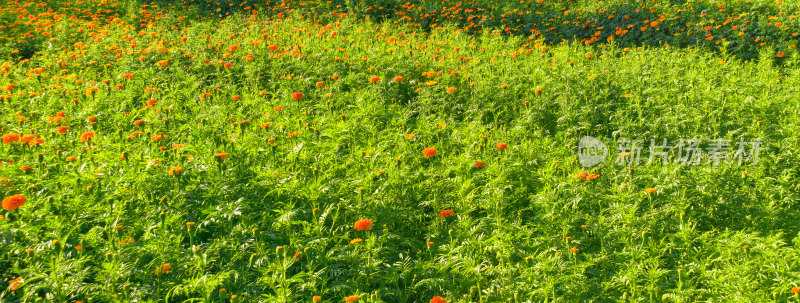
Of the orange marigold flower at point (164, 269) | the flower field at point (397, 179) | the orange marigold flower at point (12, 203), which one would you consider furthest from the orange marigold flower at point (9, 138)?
the orange marigold flower at point (164, 269)

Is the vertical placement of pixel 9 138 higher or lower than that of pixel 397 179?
higher

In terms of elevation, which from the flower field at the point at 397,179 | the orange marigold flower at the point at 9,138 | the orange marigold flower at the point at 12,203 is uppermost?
the orange marigold flower at the point at 9,138

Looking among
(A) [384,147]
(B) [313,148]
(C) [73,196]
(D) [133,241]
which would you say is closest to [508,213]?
(A) [384,147]

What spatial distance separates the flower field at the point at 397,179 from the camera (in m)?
2.68

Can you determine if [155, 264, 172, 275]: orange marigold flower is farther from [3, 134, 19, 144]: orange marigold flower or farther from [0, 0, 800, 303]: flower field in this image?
[3, 134, 19, 144]: orange marigold flower

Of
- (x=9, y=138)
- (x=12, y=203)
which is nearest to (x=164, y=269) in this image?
(x=12, y=203)

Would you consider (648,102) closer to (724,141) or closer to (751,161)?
(724,141)

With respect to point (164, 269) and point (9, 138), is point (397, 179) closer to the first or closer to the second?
point (164, 269)

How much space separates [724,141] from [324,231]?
331 centimetres

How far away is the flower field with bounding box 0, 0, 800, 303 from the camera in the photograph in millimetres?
2682

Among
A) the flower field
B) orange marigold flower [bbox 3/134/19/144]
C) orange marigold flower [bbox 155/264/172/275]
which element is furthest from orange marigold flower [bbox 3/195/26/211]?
orange marigold flower [bbox 3/134/19/144]

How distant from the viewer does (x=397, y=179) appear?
3562 mm

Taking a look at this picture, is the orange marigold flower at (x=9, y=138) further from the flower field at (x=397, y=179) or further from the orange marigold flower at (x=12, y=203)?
the orange marigold flower at (x=12, y=203)

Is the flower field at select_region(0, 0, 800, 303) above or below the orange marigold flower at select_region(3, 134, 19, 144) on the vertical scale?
below
